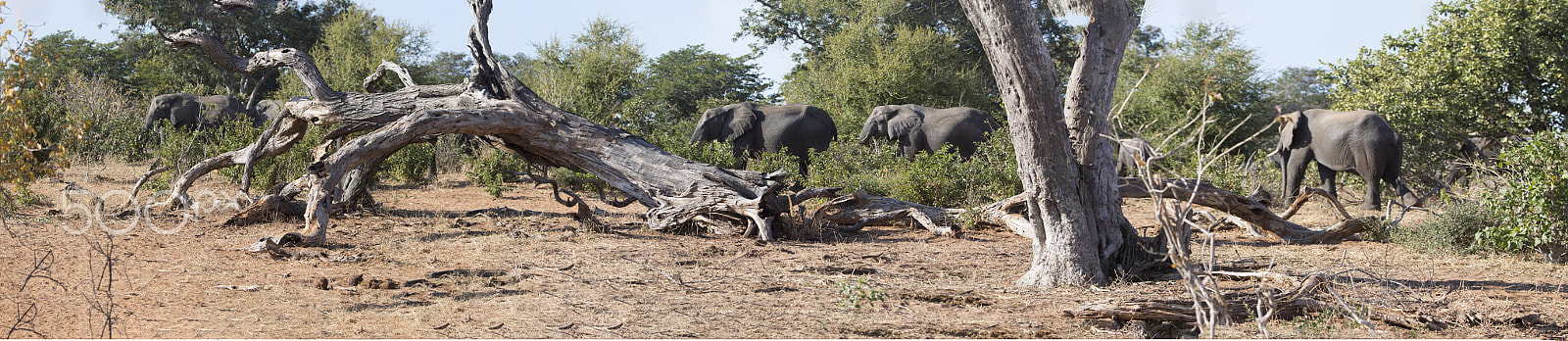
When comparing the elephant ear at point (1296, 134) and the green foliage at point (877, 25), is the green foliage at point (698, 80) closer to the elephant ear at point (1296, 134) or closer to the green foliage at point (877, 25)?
the green foliage at point (877, 25)

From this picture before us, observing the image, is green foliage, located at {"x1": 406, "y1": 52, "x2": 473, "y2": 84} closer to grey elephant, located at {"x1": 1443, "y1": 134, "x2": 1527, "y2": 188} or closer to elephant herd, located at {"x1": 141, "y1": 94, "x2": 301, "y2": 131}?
elephant herd, located at {"x1": 141, "y1": 94, "x2": 301, "y2": 131}

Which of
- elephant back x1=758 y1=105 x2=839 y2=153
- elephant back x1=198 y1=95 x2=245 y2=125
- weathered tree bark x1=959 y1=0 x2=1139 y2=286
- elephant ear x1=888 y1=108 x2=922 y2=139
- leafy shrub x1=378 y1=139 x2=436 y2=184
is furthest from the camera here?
elephant back x1=198 y1=95 x2=245 y2=125

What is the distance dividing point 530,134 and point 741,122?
7.11m

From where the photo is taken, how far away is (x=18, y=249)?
705cm

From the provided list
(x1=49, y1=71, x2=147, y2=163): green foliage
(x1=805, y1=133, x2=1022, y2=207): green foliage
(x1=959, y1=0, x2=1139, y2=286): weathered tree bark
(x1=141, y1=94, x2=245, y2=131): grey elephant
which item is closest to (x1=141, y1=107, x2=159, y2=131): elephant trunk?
(x1=141, y1=94, x2=245, y2=131): grey elephant

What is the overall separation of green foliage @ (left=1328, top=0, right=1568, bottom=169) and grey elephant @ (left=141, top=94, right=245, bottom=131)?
19311mm

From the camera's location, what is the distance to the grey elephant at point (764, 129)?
52.3 ft

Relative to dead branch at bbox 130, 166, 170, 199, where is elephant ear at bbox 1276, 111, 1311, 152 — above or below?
above

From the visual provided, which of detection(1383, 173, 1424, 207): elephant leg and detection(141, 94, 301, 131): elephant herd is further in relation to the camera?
detection(141, 94, 301, 131): elephant herd

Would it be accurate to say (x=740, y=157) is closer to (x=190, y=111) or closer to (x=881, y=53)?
(x=881, y=53)

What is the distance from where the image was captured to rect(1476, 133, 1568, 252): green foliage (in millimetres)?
7395

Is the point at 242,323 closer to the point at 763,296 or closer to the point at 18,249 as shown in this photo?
the point at 763,296

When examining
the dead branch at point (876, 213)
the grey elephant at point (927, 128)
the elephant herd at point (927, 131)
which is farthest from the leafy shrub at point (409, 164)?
the grey elephant at point (927, 128)

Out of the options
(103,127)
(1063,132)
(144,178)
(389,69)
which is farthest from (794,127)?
(103,127)
